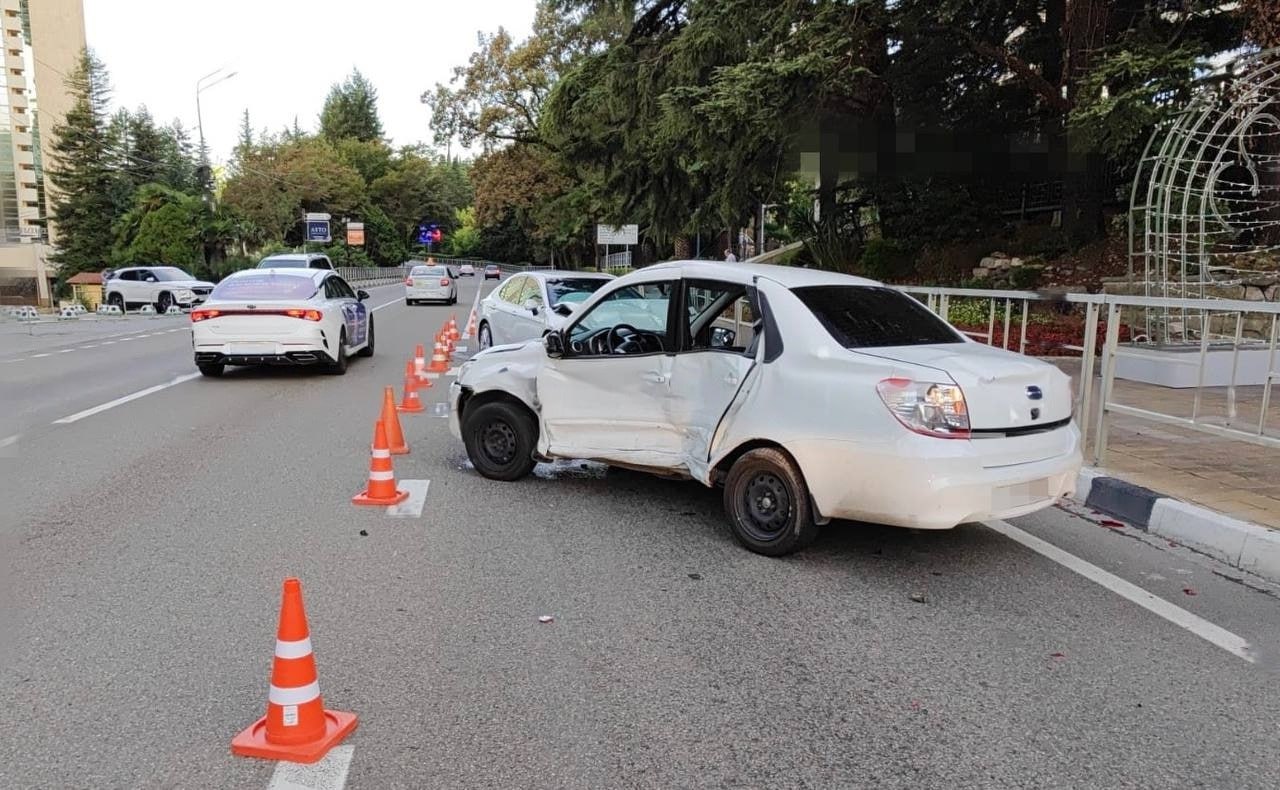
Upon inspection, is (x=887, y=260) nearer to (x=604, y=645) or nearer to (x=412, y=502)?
(x=412, y=502)

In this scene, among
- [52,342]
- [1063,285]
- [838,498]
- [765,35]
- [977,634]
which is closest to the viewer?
[977,634]

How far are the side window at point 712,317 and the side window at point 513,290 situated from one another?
7.34m

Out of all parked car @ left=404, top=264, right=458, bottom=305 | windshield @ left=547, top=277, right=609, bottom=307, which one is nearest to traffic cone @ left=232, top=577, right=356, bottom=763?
windshield @ left=547, top=277, right=609, bottom=307

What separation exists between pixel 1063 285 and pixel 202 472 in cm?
1445

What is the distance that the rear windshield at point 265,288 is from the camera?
39.6ft

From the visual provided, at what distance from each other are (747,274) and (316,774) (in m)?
3.72

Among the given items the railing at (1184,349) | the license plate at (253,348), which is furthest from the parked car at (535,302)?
the railing at (1184,349)

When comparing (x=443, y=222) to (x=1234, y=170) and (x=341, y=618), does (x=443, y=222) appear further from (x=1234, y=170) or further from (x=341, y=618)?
(x=341, y=618)

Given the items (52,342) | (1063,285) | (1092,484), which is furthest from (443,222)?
(1092,484)

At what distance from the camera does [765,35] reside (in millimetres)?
14984

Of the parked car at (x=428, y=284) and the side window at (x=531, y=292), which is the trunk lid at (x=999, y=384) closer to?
the side window at (x=531, y=292)

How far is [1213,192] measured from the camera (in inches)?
470

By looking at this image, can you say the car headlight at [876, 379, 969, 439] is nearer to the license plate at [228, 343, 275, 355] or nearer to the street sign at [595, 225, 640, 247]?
the license plate at [228, 343, 275, 355]

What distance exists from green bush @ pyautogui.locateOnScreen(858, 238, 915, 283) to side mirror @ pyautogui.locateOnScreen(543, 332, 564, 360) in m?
16.2
